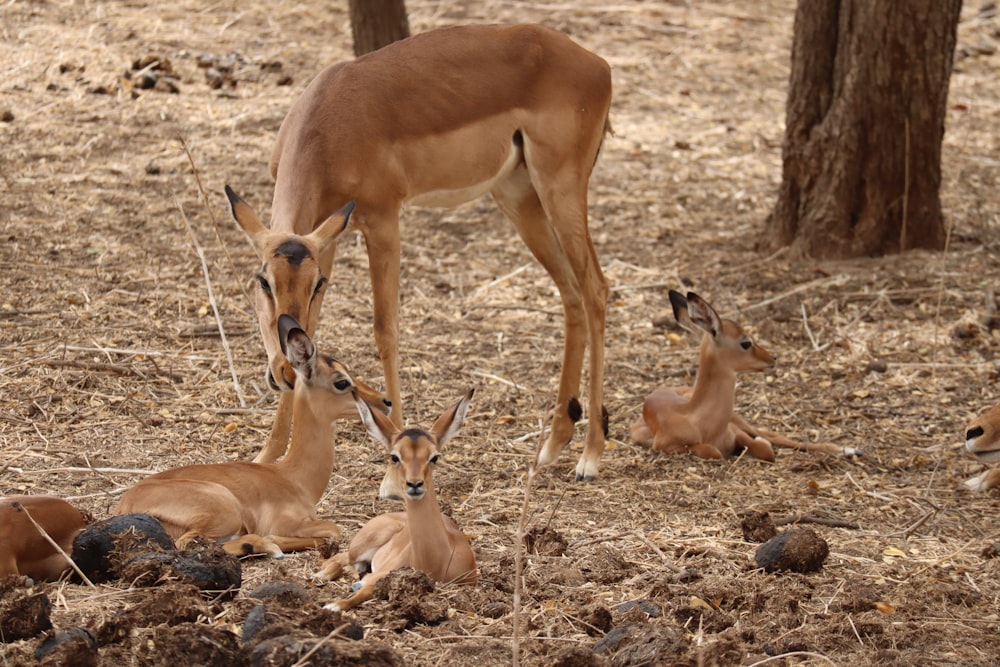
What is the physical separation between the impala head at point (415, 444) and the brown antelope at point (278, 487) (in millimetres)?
375

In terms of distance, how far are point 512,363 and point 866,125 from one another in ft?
10.0

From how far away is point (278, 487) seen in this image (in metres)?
5.62

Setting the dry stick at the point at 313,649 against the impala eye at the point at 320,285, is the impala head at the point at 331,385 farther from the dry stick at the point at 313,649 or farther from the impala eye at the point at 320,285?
the dry stick at the point at 313,649

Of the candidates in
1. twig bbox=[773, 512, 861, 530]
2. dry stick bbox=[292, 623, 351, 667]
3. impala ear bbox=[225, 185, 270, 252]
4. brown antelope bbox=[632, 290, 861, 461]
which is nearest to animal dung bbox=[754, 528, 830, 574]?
twig bbox=[773, 512, 861, 530]

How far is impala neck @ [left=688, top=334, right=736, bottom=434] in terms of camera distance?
6.88 m

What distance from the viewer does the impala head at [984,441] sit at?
20.3 feet

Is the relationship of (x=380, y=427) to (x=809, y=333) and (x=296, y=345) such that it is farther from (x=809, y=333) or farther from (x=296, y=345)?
(x=809, y=333)

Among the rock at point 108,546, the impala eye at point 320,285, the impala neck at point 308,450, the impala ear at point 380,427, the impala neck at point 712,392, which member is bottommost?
the impala neck at point 712,392

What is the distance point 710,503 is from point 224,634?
2.95 metres

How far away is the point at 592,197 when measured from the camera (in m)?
11.2

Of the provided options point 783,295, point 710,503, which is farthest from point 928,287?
point 710,503

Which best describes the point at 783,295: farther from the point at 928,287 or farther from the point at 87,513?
the point at 87,513

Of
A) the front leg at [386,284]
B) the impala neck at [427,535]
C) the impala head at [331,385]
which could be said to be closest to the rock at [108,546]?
the impala neck at [427,535]

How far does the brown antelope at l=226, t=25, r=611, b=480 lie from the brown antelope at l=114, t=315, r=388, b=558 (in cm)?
37
